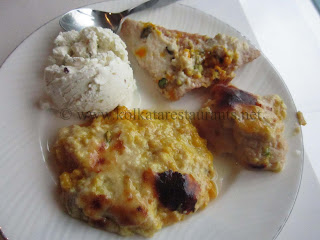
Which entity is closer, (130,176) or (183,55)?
(130,176)

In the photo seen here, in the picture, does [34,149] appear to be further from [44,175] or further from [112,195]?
[112,195]

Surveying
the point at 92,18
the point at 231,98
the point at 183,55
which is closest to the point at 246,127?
the point at 231,98

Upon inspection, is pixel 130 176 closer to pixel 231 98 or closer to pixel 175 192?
pixel 175 192

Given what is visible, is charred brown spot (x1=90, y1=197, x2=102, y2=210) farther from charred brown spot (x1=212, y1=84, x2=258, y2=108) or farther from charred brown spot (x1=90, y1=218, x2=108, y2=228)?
charred brown spot (x1=212, y1=84, x2=258, y2=108)

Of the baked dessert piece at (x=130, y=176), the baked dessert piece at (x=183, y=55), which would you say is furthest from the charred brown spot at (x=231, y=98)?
the baked dessert piece at (x=130, y=176)

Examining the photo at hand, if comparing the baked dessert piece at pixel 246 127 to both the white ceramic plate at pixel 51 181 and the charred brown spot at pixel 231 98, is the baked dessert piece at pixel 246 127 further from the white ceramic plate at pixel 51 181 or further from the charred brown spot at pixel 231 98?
the white ceramic plate at pixel 51 181

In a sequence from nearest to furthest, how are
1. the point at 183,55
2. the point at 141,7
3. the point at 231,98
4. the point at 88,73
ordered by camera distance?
1. the point at 88,73
2. the point at 231,98
3. the point at 183,55
4. the point at 141,7

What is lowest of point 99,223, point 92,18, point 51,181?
point 99,223

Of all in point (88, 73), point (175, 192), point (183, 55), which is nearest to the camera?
point (175, 192)
